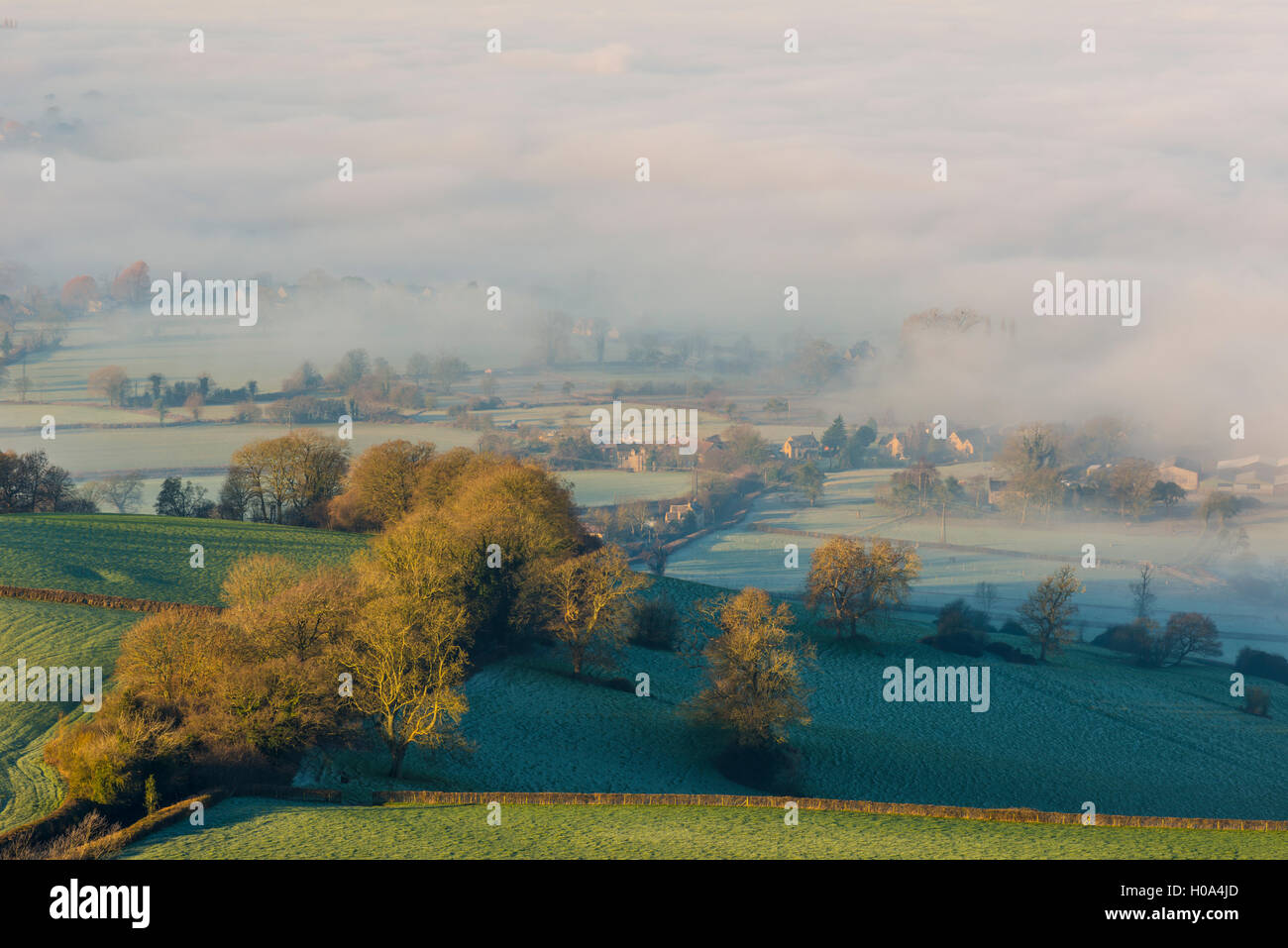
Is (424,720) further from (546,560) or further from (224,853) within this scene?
(546,560)

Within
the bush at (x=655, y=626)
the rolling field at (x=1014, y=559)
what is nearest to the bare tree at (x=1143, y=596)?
the rolling field at (x=1014, y=559)

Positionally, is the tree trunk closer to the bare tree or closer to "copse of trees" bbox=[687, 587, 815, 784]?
"copse of trees" bbox=[687, 587, 815, 784]

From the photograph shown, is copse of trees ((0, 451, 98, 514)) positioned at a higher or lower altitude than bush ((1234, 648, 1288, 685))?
higher

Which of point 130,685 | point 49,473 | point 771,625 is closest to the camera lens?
point 130,685

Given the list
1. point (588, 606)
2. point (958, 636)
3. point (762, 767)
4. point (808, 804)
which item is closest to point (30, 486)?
point (588, 606)

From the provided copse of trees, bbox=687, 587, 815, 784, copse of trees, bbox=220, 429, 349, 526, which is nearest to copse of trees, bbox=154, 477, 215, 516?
copse of trees, bbox=220, 429, 349, 526

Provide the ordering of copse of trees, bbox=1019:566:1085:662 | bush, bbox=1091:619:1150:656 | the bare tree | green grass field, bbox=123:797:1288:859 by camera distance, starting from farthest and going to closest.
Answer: the bare tree < bush, bbox=1091:619:1150:656 < copse of trees, bbox=1019:566:1085:662 < green grass field, bbox=123:797:1288:859

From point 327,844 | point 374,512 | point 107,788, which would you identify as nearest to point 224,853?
point 327,844
